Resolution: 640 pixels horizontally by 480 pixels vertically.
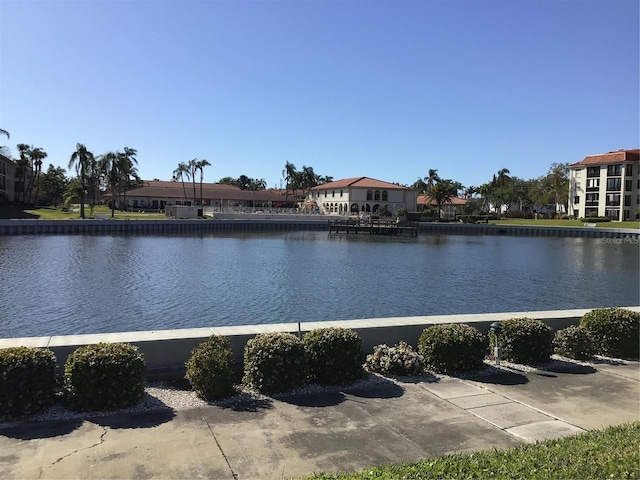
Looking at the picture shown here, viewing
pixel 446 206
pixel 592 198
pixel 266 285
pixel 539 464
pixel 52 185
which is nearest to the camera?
pixel 539 464

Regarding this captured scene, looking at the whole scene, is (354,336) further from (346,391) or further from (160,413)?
(160,413)

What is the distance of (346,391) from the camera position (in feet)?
26.1

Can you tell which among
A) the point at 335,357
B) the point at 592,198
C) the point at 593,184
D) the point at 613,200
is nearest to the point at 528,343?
the point at 335,357

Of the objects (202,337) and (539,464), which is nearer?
(539,464)

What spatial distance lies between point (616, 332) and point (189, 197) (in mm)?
114973

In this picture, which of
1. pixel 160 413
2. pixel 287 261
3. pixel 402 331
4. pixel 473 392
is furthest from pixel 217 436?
pixel 287 261

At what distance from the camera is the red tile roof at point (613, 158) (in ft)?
311

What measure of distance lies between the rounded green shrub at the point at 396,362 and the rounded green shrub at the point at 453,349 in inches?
10.2

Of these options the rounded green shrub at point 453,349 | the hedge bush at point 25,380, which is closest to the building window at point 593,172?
the rounded green shrub at point 453,349

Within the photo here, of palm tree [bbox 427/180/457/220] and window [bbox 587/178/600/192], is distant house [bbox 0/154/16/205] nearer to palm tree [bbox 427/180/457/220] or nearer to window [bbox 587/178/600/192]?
palm tree [bbox 427/180/457/220]

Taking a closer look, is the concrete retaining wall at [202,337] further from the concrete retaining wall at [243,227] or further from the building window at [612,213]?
the building window at [612,213]

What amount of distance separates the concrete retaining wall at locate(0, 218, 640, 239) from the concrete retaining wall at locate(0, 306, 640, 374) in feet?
198

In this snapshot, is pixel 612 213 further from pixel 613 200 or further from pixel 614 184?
pixel 614 184

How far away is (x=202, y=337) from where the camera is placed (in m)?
8.56
